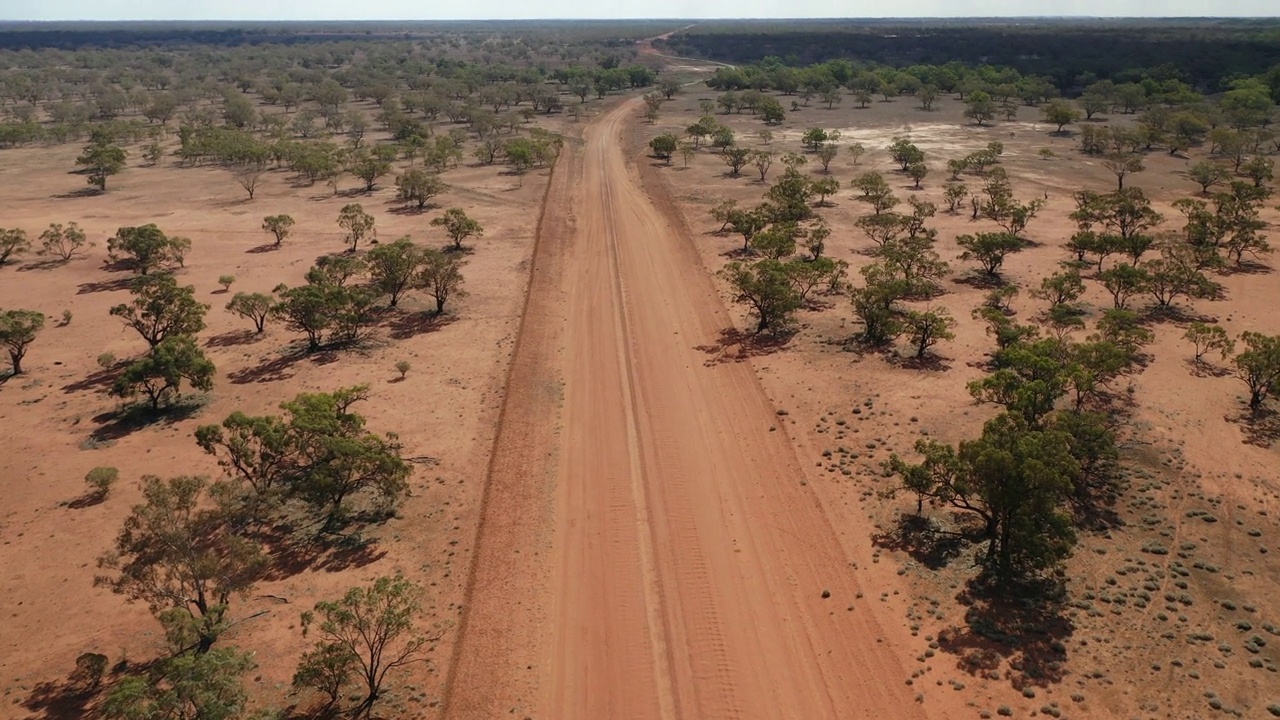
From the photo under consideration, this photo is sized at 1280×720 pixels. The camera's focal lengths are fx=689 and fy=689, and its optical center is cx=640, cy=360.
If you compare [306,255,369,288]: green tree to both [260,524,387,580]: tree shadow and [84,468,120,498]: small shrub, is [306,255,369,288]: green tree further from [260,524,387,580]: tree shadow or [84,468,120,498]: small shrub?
[260,524,387,580]: tree shadow

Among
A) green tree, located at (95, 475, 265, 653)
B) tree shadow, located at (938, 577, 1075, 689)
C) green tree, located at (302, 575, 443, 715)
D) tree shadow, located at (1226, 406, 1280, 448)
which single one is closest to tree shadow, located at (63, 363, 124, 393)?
green tree, located at (95, 475, 265, 653)

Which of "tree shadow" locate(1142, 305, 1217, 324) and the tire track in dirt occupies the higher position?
"tree shadow" locate(1142, 305, 1217, 324)

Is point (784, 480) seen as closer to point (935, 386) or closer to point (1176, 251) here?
point (935, 386)

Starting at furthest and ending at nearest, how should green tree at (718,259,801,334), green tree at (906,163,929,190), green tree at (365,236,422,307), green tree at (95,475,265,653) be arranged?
green tree at (906,163,929,190), green tree at (365,236,422,307), green tree at (718,259,801,334), green tree at (95,475,265,653)

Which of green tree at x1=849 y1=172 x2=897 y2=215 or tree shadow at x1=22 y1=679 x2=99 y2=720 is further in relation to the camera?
green tree at x1=849 y1=172 x2=897 y2=215

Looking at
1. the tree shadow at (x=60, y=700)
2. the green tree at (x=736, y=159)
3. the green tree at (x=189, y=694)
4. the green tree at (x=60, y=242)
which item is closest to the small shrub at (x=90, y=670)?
the tree shadow at (x=60, y=700)

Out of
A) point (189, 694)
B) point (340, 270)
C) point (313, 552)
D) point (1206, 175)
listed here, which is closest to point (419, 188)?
point (340, 270)

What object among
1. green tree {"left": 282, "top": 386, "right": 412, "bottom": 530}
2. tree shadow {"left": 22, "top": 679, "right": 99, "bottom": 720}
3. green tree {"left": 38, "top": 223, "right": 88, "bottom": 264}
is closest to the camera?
tree shadow {"left": 22, "top": 679, "right": 99, "bottom": 720}
